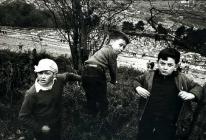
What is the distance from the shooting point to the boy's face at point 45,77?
427 cm

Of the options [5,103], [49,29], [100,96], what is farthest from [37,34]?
[100,96]

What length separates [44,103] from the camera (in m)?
4.40

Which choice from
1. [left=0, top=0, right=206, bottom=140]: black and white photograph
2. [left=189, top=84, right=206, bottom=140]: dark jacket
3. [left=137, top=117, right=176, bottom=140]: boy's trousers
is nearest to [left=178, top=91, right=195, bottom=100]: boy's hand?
[left=0, top=0, right=206, bottom=140]: black and white photograph

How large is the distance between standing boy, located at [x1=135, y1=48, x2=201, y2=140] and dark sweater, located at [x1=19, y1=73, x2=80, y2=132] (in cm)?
95

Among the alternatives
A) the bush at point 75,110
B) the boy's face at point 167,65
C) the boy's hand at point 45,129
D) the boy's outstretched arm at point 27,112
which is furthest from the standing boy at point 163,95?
the boy's outstretched arm at point 27,112

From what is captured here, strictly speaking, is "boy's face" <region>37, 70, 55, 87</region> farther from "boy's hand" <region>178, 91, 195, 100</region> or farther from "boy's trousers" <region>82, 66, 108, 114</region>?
"boy's hand" <region>178, 91, 195, 100</region>

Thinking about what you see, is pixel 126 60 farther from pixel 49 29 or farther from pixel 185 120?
pixel 185 120

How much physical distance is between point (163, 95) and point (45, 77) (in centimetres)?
130

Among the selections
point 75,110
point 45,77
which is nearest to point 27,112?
point 45,77

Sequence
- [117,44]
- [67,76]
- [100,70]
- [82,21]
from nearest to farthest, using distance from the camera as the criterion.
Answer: [67,76]
[117,44]
[100,70]
[82,21]

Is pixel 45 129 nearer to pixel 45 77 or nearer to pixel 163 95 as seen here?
pixel 45 77

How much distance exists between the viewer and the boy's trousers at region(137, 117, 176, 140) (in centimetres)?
429

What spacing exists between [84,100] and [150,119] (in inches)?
56.7

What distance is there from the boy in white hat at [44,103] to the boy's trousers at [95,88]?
534 mm
